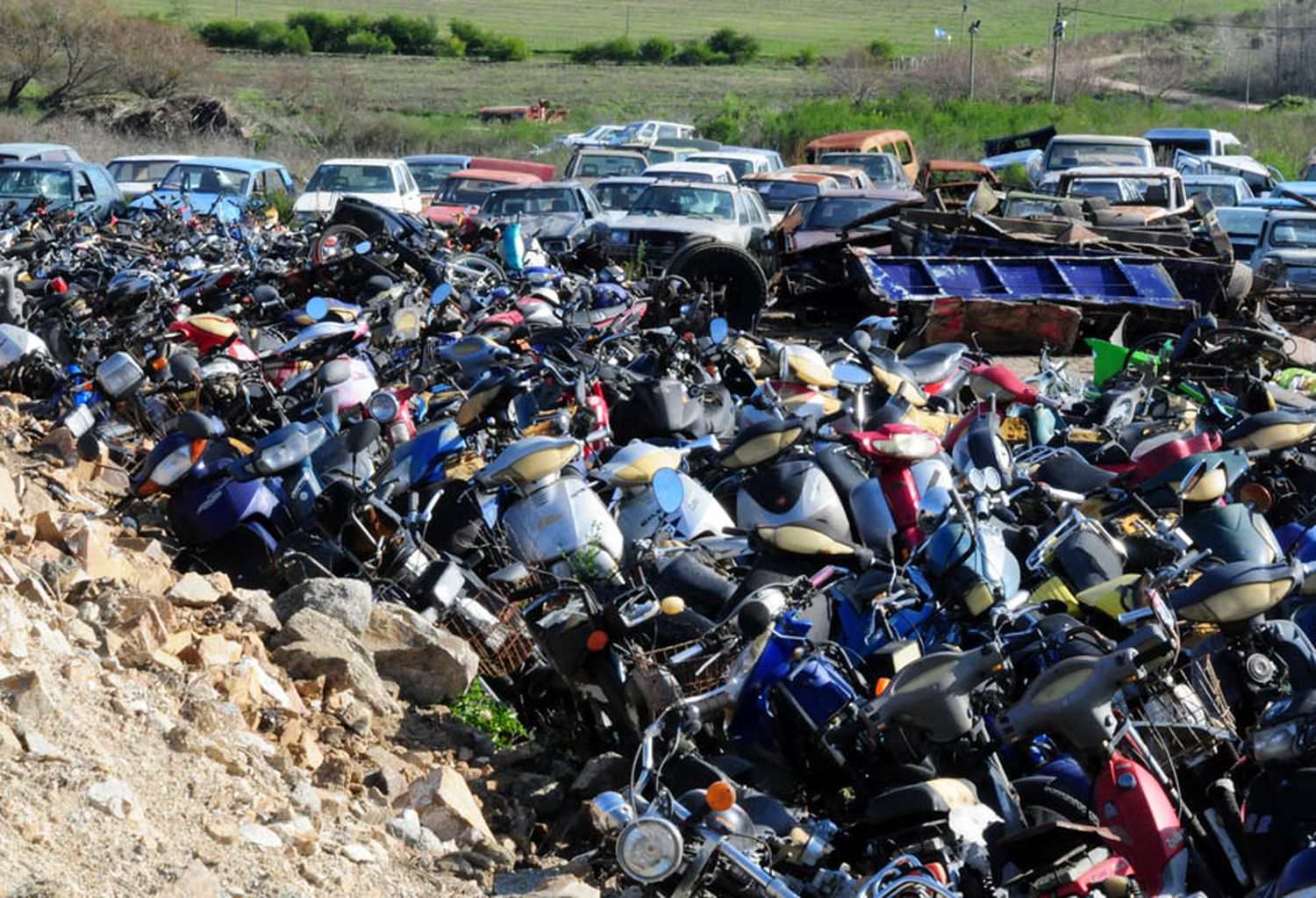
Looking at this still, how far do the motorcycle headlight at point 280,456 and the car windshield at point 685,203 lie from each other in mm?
10568

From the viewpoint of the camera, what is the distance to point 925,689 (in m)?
4.81

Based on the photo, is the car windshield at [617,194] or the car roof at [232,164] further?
the car roof at [232,164]

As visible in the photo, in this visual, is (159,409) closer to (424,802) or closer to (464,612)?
(464,612)

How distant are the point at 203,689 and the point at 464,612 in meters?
1.44

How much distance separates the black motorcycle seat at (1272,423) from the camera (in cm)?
785

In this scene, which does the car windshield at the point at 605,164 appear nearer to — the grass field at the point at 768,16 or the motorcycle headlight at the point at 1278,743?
the motorcycle headlight at the point at 1278,743

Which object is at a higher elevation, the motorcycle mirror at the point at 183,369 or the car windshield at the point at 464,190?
the motorcycle mirror at the point at 183,369

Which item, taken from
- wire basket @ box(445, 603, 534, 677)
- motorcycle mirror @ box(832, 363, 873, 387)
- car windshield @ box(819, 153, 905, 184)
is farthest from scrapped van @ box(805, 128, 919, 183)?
wire basket @ box(445, 603, 534, 677)

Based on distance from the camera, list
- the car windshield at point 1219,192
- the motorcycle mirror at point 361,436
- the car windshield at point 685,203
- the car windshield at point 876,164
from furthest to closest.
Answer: the car windshield at point 876,164
the car windshield at point 1219,192
the car windshield at point 685,203
the motorcycle mirror at point 361,436

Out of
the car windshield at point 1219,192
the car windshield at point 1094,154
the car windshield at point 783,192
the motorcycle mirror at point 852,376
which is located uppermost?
the motorcycle mirror at point 852,376

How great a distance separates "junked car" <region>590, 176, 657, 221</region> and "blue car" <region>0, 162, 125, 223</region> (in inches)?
232

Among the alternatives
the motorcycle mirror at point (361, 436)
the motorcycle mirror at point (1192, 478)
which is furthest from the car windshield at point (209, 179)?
the motorcycle mirror at point (1192, 478)

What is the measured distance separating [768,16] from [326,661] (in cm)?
8792

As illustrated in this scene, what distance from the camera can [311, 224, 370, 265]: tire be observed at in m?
14.2
